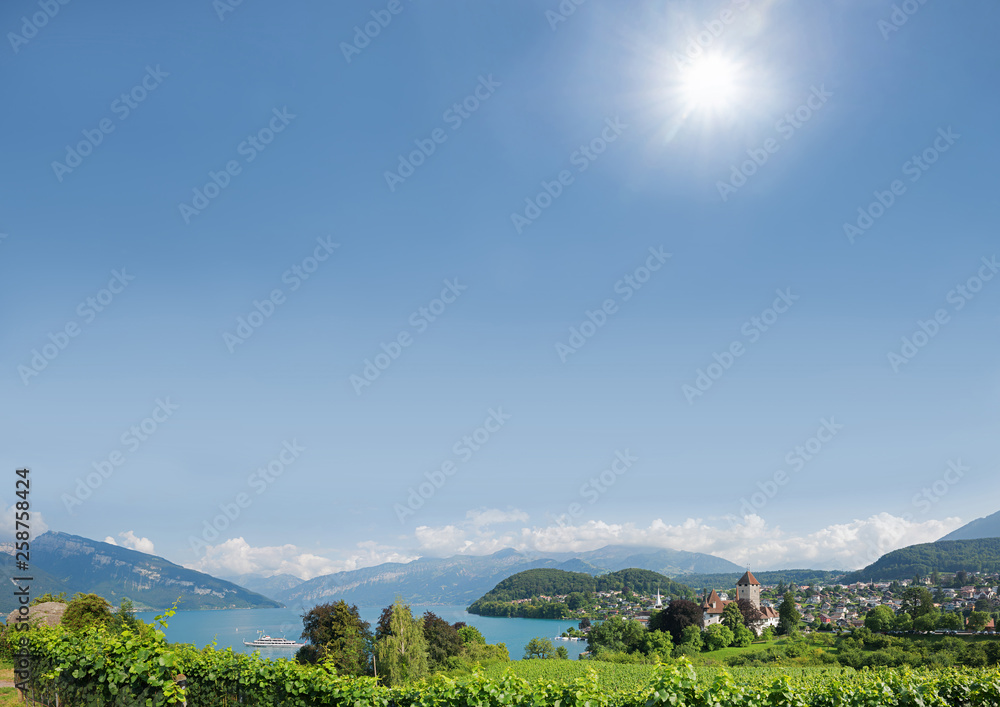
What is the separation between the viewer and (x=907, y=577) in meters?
125

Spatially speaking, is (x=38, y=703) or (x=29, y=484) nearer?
(x=38, y=703)

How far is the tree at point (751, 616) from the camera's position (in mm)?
90688

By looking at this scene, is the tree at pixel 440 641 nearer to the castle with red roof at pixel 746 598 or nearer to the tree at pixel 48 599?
the tree at pixel 48 599

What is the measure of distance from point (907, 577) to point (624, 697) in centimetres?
15396

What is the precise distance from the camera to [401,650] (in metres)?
39.5

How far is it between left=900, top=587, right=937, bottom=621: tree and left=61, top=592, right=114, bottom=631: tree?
81.1 m

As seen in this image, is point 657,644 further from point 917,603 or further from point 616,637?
point 917,603

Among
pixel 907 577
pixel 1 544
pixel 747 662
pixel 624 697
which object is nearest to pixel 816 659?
pixel 747 662

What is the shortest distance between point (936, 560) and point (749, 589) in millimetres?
49947

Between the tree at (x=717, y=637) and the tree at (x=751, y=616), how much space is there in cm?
1322

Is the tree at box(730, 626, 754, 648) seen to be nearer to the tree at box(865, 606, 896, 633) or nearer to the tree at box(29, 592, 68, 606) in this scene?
the tree at box(865, 606, 896, 633)

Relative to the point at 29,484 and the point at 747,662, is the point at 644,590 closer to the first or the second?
the point at 747,662

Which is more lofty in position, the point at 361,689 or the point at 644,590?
the point at 361,689

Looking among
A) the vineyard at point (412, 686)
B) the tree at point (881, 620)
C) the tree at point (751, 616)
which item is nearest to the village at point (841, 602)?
the tree at point (751, 616)
